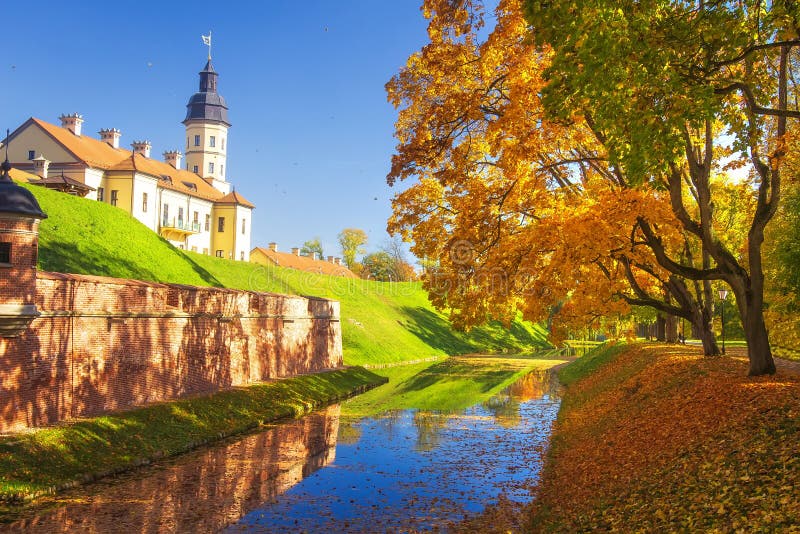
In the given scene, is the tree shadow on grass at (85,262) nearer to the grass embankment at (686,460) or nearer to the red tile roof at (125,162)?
the red tile roof at (125,162)

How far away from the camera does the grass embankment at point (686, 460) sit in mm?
8938

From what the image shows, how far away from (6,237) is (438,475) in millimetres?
11978

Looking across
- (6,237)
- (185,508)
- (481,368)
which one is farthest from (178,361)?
(481,368)

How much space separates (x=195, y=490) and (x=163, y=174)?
174 feet

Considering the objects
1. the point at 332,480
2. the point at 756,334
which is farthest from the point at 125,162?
the point at 756,334

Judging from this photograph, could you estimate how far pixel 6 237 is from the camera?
16.2m

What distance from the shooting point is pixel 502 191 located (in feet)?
65.3

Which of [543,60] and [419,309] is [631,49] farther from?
[419,309]

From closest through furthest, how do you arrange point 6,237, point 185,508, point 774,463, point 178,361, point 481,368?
1. point 774,463
2. point 185,508
3. point 6,237
4. point 178,361
5. point 481,368

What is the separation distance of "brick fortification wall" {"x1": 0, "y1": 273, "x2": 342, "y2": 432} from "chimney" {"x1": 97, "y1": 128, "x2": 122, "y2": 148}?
121 feet

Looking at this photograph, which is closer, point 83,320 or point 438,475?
point 438,475

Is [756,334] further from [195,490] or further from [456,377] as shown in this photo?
[456,377]

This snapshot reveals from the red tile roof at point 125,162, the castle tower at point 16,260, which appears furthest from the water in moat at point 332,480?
the red tile roof at point 125,162

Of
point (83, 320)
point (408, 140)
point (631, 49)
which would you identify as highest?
point (408, 140)
